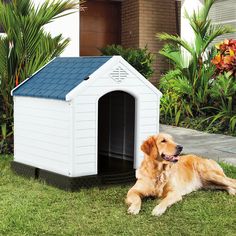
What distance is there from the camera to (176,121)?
37.3 ft

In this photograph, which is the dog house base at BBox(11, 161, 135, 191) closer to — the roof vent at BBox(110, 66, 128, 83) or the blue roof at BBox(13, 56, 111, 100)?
the blue roof at BBox(13, 56, 111, 100)

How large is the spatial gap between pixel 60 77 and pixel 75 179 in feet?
4.17

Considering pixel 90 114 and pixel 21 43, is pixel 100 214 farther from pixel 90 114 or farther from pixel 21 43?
pixel 21 43

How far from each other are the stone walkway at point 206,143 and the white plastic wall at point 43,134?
2600 millimetres

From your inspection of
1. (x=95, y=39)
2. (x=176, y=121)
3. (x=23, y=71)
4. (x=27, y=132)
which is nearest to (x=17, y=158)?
(x=27, y=132)

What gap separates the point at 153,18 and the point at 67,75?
9168mm

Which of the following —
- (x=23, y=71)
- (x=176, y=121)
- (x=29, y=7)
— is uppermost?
(x=29, y=7)

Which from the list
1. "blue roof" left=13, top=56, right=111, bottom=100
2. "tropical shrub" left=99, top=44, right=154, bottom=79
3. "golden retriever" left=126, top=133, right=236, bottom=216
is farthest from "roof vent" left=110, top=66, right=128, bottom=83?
"tropical shrub" left=99, top=44, right=154, bottom=79

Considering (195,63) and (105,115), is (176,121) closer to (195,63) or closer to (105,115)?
(195,63)

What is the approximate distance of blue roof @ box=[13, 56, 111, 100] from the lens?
5.94 m

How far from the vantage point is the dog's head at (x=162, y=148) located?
514 cm

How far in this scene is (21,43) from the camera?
25.9 feet

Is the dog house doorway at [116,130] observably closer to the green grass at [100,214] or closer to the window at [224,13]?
the green grass at [100,214]

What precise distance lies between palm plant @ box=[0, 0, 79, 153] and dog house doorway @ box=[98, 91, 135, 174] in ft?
4.40
